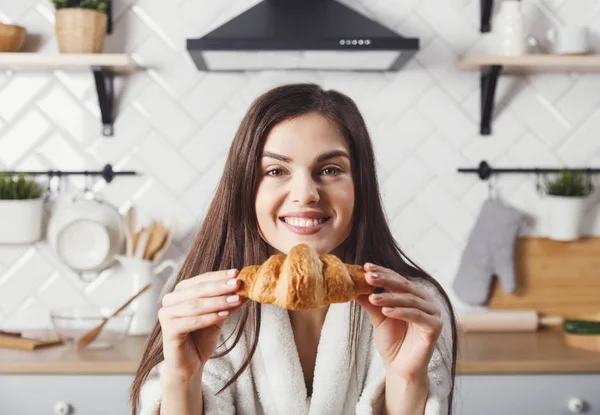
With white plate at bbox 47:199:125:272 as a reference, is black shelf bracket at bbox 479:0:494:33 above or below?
above

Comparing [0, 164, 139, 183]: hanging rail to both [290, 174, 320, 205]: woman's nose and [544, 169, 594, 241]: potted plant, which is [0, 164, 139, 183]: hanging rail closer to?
[290, 174, 320, 205]: woman's nose

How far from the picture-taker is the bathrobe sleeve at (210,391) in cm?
120

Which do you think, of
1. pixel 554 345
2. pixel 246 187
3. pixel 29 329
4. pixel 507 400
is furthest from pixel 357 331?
pixel 29 329

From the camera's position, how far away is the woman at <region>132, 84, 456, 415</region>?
1.08m

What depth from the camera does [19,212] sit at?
7.39ft

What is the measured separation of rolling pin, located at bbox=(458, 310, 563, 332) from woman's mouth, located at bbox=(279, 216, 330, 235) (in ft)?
3.92

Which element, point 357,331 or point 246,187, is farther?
point 357,331

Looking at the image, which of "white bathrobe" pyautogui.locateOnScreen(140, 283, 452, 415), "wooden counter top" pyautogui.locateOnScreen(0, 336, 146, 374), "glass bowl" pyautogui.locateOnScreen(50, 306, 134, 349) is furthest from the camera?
"glass bowl" pyautogui.locateOnScreen(50, 306, 134, 349)

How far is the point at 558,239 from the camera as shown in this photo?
7.66 ft

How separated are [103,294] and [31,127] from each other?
2.02ft

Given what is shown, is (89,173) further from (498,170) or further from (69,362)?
(498,170)

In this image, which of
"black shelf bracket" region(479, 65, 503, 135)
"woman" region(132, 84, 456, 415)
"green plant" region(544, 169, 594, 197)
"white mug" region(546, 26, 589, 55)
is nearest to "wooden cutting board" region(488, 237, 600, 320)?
"green plant" region(544, 169, 594, 197)

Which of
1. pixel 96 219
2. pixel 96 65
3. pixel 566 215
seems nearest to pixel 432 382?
pixel 566 215

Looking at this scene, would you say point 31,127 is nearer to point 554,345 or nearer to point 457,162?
point 457,162
